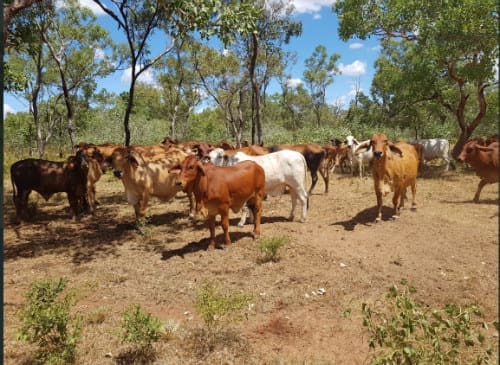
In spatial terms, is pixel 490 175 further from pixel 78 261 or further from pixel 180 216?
pixel 78 261

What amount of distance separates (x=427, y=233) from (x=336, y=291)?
3.43 meters

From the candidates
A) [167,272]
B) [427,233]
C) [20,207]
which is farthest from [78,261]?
[427,233]

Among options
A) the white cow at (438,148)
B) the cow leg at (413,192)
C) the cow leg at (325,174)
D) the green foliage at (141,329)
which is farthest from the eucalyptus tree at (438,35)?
the green foliage at (141,329)

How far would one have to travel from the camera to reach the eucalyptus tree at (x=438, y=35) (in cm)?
1267

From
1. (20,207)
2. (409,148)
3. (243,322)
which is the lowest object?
(243,322)

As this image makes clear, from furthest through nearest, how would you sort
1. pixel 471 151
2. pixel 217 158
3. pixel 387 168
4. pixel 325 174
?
1. pixel 325 174
2. pixel 471 151
3. pixel 217 158
4. pixel 387 168

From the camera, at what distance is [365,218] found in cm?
930

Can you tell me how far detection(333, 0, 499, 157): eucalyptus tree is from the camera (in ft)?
41.6

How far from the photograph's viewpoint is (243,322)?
480 centimetres

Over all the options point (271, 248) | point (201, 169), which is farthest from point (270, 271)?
point (201, 169)

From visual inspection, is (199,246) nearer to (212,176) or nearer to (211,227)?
(211,227)

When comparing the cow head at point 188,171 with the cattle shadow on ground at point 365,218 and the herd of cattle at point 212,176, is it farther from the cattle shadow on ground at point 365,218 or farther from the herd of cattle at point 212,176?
the cattle shadow on ground at point 365,218

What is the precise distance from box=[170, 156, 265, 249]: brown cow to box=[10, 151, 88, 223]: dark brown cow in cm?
453

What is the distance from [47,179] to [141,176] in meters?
2.89
